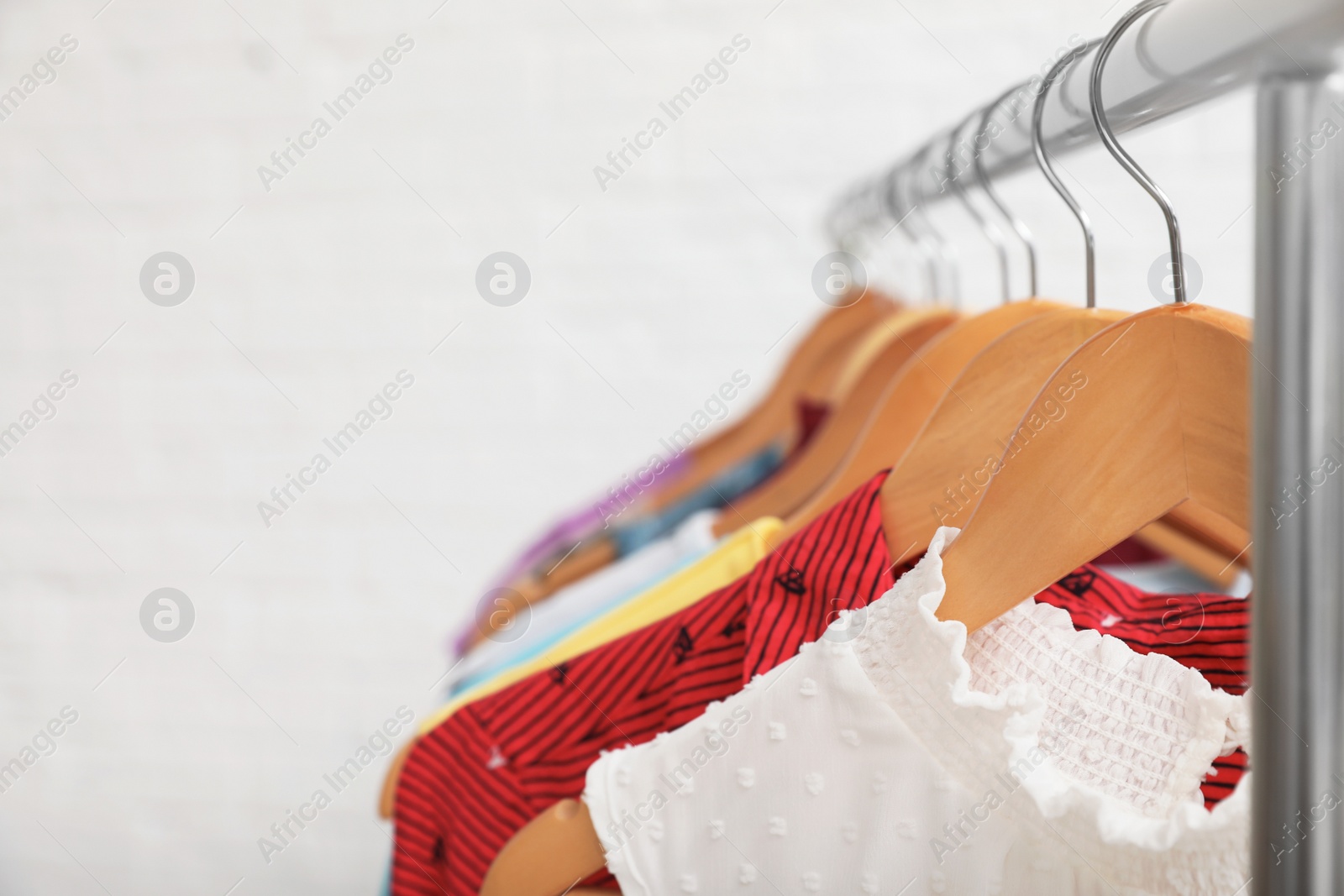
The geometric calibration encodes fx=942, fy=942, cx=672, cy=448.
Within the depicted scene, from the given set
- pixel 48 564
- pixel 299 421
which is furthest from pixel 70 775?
pixel 299 421

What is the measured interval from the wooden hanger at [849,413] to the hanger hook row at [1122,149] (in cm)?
29

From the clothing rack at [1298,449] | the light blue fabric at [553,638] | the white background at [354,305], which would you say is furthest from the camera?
the white background at [354,305]

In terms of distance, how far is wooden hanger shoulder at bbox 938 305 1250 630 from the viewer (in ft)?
0.97

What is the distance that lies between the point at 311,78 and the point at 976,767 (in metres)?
1.39

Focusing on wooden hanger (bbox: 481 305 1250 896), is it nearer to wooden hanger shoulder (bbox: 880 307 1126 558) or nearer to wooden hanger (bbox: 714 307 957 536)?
wooden hanger shoulder (bbox: 880 307 1126 558)

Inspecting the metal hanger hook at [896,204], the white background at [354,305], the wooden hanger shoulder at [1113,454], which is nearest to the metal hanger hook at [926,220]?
the metal hanger hook at [896,204]

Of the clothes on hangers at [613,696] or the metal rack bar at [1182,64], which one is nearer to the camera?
the metal rack bar at [1182,64]

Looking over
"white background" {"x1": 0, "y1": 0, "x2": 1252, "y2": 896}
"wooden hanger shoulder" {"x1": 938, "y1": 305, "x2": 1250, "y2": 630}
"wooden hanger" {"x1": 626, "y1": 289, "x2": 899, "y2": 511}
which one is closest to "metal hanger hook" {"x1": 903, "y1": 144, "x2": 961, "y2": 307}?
"wooden hanger" {"x1": 626, "y1": 289, "x2": 899, "y2": 511}

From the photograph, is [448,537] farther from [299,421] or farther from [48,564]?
[48,564]

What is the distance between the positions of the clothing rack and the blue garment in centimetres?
62

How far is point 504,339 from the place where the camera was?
1422mm

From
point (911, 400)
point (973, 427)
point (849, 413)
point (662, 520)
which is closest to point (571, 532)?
point (662, 520)

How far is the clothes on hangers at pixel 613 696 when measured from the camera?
41cm

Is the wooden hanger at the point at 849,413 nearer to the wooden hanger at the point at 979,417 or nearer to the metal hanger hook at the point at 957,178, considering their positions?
the metal hanger hook at the point at 957,178
